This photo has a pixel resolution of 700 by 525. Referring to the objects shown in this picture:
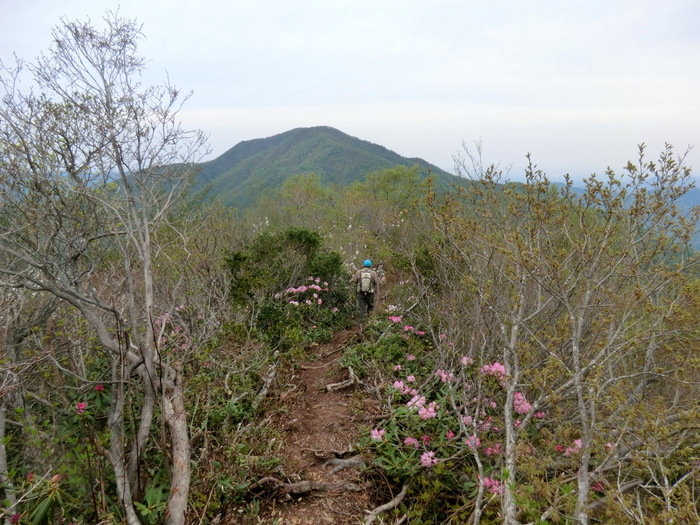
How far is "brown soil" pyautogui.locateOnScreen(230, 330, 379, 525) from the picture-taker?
11.4 ft

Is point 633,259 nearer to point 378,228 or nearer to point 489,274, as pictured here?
point 489,274

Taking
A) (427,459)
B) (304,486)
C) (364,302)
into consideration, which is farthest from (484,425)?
(364,302)

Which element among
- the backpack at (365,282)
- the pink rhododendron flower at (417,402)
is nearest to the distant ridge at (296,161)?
the backpack at (365,282)

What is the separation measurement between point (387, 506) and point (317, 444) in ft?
4.19

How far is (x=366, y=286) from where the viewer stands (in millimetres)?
7559

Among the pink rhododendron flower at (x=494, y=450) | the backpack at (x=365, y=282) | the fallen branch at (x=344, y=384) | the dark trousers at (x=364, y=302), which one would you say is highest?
the backpack at (x=365, y=282)

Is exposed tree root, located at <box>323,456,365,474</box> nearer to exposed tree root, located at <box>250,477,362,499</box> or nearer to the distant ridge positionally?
exposed tree root, located at <box>250,477,362,499</box>

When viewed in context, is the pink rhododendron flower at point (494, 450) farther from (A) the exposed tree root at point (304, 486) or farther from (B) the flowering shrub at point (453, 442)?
(A) the exposed tree root at point (304, 486)

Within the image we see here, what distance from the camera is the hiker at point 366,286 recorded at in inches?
298

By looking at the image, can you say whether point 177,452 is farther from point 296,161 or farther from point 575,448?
point 296,161

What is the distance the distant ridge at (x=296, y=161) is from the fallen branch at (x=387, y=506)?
59.2 metres

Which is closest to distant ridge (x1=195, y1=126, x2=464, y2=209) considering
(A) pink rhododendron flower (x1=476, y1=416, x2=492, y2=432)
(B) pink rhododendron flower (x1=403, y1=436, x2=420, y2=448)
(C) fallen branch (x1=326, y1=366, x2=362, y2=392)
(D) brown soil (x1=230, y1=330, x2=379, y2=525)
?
(D) brown soil (x1=230, y1=330, x2=379, y2=525)

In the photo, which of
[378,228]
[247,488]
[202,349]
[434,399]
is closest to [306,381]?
[202,349]

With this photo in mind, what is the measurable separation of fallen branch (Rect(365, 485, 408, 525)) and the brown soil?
0.13m
